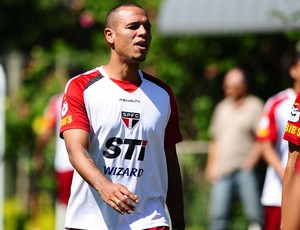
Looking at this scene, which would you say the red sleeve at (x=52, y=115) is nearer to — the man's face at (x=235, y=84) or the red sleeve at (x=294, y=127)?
the man's face at (x=235, y=84)

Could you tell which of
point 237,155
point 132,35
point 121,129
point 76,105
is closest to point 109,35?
point 132,35

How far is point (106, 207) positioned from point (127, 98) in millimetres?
703

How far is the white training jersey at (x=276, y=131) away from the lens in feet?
33.7

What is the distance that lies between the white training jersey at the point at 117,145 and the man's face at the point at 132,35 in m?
0.20

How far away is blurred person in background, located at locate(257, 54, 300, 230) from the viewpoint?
33.6ft

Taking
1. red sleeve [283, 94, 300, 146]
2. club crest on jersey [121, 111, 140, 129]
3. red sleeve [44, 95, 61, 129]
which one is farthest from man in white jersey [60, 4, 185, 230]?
red sleeve [44, 95, 61, 129]

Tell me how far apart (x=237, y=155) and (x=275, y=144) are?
82.7 inches

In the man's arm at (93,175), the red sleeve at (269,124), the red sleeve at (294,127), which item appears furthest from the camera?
the red sleeve at (269,124)

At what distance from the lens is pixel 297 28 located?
37.1 feet

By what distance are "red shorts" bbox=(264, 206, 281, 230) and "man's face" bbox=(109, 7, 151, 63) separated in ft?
10.3

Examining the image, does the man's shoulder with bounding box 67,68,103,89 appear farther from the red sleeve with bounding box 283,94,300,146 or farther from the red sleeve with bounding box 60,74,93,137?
the red sleeve with bounding box 283,94,300,146

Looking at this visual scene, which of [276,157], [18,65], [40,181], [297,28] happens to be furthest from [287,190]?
[18,65]

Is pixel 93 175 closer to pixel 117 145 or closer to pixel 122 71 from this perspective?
pixel 117 145

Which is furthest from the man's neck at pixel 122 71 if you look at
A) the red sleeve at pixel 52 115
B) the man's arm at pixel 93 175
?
the red sleeve at pixel 52 115
